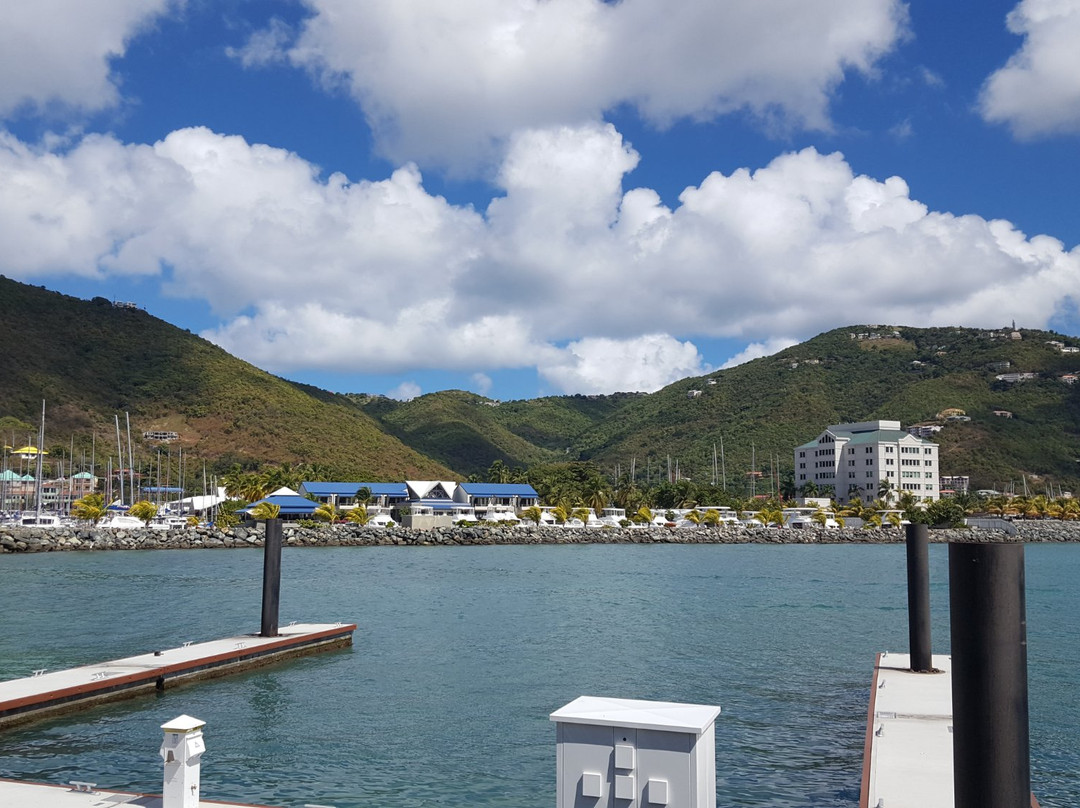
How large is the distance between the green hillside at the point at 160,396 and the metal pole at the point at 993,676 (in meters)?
125

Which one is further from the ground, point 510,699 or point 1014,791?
point 1014,791

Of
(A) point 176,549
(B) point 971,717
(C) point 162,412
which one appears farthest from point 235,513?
(B) point 971,717

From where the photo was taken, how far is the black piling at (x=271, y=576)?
25781mm

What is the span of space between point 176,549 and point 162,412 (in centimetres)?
6378

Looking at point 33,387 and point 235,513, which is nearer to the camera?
point 235,513

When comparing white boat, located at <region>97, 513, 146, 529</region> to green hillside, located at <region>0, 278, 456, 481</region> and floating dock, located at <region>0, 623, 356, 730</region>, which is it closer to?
green hillside, located at <region>0, 278, 456, 481</region>

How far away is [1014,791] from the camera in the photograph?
635 centimetres

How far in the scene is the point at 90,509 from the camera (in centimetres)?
8819

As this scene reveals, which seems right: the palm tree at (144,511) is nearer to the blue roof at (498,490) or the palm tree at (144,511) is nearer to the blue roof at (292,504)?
the blue roof at (292,504)

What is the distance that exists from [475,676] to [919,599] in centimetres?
1071

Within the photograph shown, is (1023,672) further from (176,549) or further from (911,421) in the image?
(911,421)

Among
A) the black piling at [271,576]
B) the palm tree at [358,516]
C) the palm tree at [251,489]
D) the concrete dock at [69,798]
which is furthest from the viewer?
the palm tree at [251,489]

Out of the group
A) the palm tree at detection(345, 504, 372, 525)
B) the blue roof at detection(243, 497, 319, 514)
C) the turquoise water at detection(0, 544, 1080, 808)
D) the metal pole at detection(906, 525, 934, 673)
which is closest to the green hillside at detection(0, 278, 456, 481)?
the blue roof at detection(243, 497, 319, 514)

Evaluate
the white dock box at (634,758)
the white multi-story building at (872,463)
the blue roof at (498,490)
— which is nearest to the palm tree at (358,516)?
the blue roof at (498,490)
